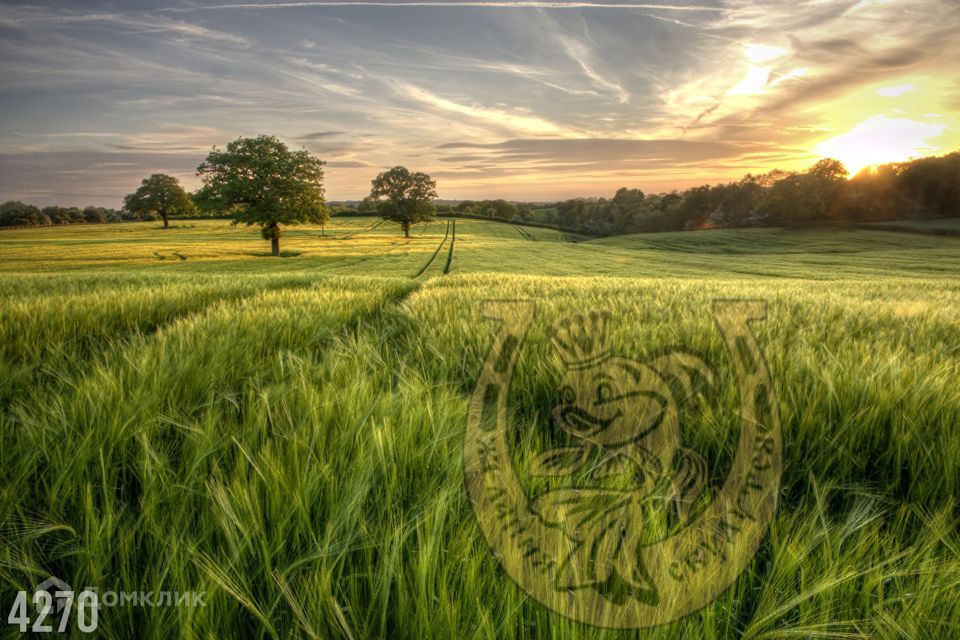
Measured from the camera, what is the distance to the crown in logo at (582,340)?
184 cm

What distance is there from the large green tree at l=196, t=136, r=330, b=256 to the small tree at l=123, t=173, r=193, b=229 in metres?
46.1

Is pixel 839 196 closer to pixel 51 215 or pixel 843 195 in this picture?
pixel 843 195

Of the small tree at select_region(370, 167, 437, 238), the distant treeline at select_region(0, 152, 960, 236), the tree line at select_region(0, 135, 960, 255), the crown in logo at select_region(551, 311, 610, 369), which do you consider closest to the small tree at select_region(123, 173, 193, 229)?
the tree line at select_region(0, 135, 960, 255)

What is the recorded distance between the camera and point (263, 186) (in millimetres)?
35188

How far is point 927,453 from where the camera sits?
1166mm

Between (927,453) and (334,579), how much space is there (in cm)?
169

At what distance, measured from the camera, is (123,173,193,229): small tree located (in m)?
70.4

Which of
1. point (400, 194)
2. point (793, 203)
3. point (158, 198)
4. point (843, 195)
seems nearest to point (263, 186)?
point (400, 194)

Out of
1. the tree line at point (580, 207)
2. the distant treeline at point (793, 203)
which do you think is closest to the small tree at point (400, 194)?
the tree line at point (580, 207)

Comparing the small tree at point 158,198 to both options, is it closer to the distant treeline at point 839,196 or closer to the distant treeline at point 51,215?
the distant treeline at point 51,215

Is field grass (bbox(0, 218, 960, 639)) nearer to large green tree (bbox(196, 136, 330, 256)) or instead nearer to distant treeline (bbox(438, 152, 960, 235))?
large green tree (bbox(196, 136, 330, 256))

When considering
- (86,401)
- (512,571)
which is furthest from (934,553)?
(86,401)

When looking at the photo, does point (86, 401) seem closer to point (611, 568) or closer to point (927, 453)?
point (611, 568)

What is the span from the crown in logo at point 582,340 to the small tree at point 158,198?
8854cm
